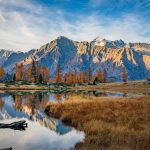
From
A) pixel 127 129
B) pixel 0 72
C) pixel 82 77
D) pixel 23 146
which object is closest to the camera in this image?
pixel 23 146

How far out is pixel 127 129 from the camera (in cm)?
2248

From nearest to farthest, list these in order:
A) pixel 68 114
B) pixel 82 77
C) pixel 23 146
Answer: pixel 23 146 < pixel 68 114 < pixel 82 77

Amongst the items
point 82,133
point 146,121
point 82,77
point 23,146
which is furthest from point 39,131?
point 82,77

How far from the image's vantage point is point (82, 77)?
576ft

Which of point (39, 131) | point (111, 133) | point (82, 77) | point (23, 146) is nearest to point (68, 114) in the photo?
point (39, 131)

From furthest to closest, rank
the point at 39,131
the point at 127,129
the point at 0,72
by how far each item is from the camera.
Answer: the point at 0,72 < the point at 39,131 < the point at 127,129

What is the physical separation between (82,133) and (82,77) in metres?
152

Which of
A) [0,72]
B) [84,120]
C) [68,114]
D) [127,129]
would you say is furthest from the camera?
[0,72]

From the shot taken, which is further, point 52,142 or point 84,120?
point 84,120

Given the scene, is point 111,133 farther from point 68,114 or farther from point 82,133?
point 68,114

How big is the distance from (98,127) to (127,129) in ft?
7.89

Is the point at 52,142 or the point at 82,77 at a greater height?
the point at 82,77

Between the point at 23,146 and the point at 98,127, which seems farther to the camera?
the point at 98,127

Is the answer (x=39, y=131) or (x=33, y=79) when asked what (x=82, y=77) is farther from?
(x=39, y=131)
